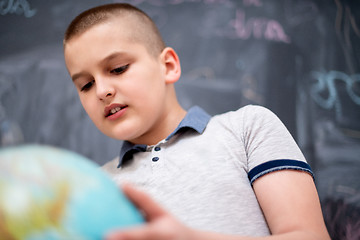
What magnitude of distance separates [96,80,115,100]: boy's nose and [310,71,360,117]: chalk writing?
84 cm

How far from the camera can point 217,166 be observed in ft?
2.18

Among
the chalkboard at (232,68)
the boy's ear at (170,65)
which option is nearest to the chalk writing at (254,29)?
the chalkboard at (232,68)

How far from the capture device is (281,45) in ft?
4.22

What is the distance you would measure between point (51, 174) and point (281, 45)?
1.11 metres

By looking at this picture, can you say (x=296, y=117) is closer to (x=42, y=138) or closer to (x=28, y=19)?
(x=42, y=138)

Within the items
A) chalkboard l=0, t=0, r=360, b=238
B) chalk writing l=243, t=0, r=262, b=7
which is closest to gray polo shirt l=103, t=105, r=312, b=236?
chalkboard l=0, t=0, r=360, b=238

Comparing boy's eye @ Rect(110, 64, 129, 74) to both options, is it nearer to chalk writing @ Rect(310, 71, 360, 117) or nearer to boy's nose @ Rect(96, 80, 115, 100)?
boy's nose @ Rect(96, 80, 115, 100)

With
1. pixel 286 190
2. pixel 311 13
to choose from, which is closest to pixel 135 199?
pixel 286 190

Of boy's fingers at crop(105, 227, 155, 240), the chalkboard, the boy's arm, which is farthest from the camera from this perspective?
the chalkboard

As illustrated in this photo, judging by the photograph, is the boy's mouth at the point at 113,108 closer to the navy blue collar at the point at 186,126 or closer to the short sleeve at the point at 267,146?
the navy blue collar at the point at 186,126

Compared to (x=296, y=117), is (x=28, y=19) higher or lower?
higher

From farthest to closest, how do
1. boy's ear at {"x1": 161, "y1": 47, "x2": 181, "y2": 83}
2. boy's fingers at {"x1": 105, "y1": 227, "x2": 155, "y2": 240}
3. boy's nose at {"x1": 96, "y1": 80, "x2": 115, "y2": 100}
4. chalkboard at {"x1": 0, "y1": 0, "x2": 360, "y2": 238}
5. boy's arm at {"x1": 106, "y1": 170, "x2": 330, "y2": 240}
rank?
chalkboard at {"x1": 0, "y1": 0, "x2": 360, "y2": 238} → boy's ear at {"x1": 161, "y1": 47, "x2": 181, "y2": 83} → boy's nose at {"x1": 96, "y1": 80, "x2": 115, "y2": 100} → boy's arm at {"x1": 106, "y1": 170, "x2": 330, "y2": 240} → boy's fingers at {"x1": 105, "y1": 227, "x2": 155, "y2": 240}

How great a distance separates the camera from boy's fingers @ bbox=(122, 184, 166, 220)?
37cm

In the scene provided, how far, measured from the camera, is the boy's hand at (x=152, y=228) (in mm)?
318
